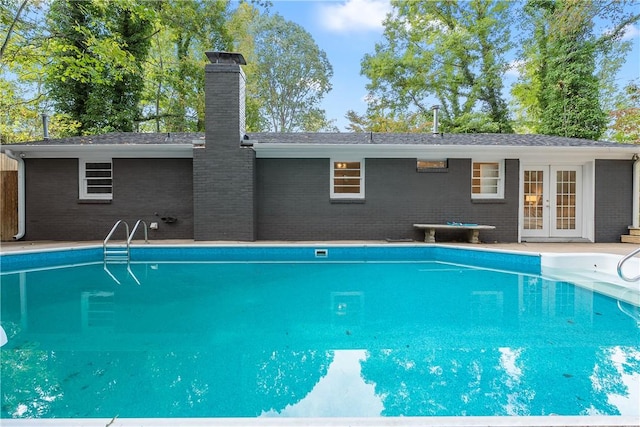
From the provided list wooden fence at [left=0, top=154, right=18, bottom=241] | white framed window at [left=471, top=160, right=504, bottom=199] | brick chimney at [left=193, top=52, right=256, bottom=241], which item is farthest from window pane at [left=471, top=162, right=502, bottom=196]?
wooden fence at [left=0, top=154, right=18, bottom=241]

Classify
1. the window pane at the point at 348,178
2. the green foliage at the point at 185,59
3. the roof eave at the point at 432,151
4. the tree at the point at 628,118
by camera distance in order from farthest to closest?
the green foliage at the point at 185,59 < the tree at the point at 628,118 < the window pane at the point at 348,178 < the roof eave at the point at 432,151

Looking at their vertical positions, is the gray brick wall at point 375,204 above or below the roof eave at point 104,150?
below

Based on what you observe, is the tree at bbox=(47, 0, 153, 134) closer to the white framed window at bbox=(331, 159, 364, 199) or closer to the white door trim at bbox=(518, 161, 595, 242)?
the white framed window at bbox=(331, 159, 364, 199)

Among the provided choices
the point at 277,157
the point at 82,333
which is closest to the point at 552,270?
the point at 277,157

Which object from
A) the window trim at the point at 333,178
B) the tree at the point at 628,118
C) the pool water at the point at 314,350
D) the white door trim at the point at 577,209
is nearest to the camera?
the pool water at the point at 314,350

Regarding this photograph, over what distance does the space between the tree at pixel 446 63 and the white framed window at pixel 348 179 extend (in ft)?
40.8

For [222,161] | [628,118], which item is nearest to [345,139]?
[222,161]

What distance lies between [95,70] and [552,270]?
480 inches

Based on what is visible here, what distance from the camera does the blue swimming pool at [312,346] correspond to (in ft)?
7.16

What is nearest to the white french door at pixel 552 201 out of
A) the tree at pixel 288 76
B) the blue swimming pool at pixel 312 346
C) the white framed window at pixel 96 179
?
the blue swimming pool at pixel 312 346

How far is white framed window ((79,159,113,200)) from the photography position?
29.0ft

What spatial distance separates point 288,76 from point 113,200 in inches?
794

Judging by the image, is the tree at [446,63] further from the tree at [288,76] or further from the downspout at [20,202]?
the downspout at [20,202]

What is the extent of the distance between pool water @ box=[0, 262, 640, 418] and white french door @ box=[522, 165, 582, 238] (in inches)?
164
